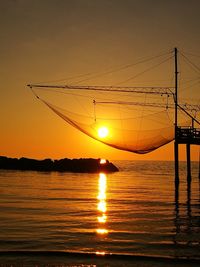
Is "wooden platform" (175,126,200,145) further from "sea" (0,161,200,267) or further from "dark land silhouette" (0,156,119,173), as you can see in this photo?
"dark land silhouette" (0,156,119,173)

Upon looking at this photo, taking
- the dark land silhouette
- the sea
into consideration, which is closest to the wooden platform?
the sea

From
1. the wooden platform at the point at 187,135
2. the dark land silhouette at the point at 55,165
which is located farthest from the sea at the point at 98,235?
the dark land silhouette at the point at 55,165

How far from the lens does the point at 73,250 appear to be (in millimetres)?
12930

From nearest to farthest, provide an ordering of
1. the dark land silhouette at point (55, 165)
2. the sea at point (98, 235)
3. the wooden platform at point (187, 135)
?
1. the sea at point (98, 235)
2. the wooden platform at point (187, 135)
3. the dark land silhouette at point (55, 165)

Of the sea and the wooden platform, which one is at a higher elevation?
the wooden platform

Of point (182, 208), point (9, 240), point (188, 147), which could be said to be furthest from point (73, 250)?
point (188, 147)

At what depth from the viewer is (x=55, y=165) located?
101 meters

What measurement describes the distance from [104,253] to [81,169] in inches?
3470

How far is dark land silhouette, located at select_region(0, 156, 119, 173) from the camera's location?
98.7 meters

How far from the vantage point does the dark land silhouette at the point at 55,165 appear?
98.7 m

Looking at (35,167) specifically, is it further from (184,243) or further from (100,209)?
(184,243)

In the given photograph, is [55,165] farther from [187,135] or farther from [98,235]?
[98,235]

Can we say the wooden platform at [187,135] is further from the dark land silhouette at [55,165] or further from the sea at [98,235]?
the dark land silhouette at [55,165]

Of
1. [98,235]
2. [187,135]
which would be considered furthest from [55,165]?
[98,235]
